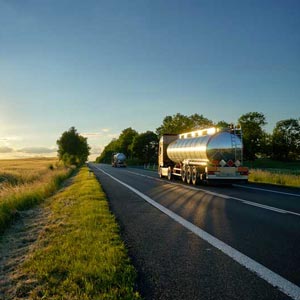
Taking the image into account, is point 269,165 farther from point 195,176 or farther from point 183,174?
point 195,176

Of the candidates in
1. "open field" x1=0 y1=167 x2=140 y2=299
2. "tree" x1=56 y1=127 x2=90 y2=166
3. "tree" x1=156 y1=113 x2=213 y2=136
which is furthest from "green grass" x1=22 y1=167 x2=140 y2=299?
"tree" x1=156 y1=113 x2=213 y2=136

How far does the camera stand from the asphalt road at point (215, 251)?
13.8 feet

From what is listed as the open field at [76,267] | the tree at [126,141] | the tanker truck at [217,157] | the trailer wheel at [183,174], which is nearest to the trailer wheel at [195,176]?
the tanker truck at [217,157]

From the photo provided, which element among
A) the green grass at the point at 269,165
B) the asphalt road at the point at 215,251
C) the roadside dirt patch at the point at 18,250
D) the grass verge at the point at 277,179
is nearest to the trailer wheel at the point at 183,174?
the grass verge at the point at 277,179

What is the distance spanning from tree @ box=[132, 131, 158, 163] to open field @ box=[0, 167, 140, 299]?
307 ft

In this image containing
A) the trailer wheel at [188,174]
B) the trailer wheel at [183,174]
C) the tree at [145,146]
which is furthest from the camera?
the tree at [145,146]

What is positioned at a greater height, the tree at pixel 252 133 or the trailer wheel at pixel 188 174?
the tree at pixel 252 133

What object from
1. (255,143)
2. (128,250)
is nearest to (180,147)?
(128,250)

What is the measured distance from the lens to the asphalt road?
420 cm

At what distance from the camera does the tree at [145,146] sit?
333 ft

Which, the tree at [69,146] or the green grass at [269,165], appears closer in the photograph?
the green grass at [269,165]

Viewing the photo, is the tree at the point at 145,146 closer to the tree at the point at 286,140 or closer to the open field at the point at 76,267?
Answer: the tree at the point at 286,140

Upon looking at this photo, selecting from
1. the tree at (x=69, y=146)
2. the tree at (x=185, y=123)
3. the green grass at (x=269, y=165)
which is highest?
the tree at (x=185, y=123)

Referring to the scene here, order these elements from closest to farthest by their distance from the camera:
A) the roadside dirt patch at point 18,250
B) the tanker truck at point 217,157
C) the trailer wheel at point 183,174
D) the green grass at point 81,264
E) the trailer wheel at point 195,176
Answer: the green grass at point 81,264 < the roadside dirt patch at point 18,250 < the tanker truck at point 217,157 < the trailer wheel at point 195,176 < the trailer wheel at point 183,174
